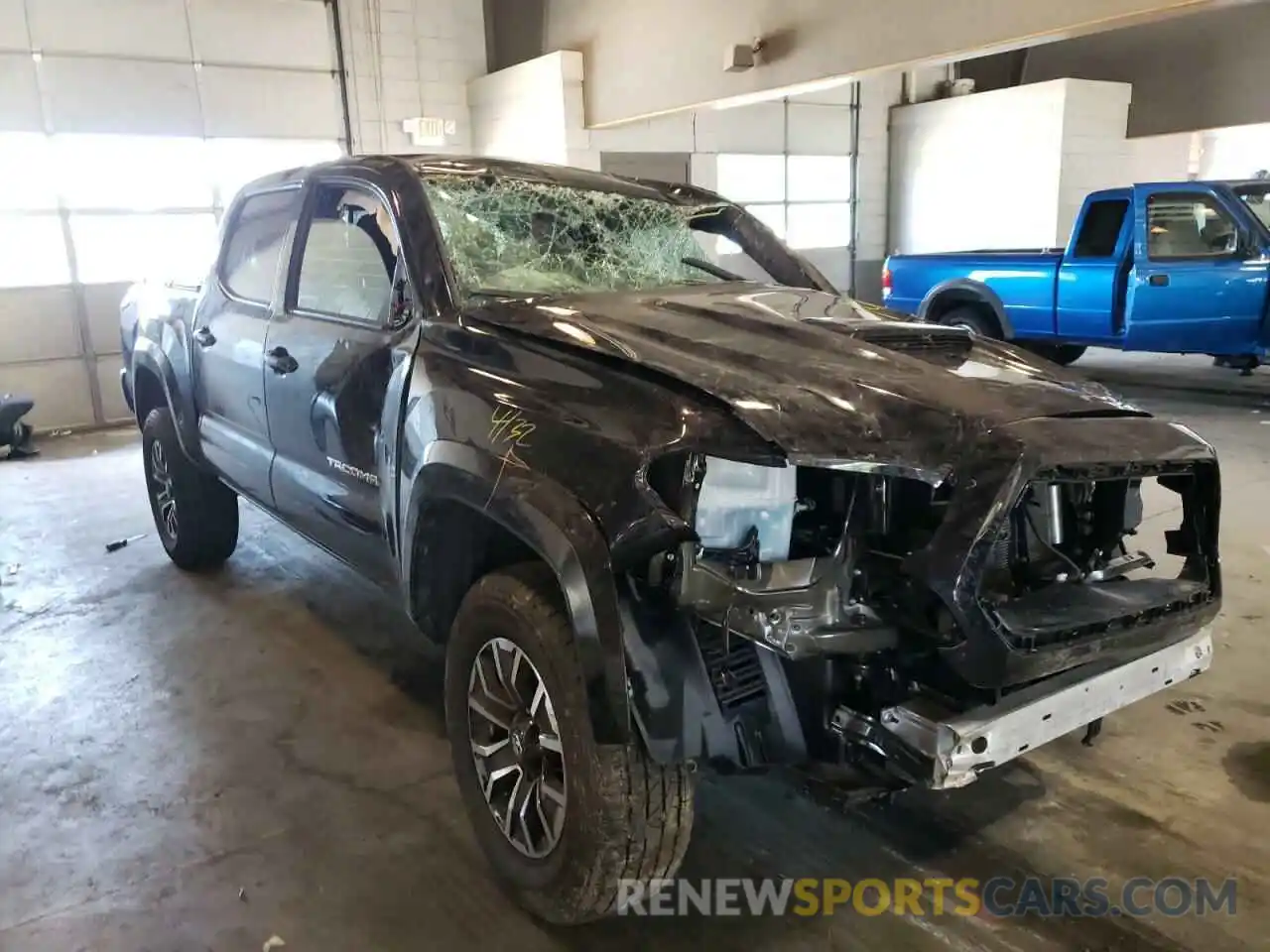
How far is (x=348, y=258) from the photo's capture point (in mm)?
3225

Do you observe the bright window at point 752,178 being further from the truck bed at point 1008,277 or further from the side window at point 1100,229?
the side window at point 1100,229

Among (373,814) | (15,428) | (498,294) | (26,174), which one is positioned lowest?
(373,814)

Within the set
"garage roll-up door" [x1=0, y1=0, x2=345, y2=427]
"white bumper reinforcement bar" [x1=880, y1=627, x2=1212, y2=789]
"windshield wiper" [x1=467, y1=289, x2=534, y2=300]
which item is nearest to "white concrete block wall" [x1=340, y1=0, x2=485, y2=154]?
"garage roll-up door" [x1=0, y1=0, x2=345, y2=427]

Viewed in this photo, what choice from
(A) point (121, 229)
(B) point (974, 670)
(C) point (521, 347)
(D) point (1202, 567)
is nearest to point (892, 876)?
(B) point (974, 670)

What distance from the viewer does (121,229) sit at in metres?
9.66

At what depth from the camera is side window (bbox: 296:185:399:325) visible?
3002 millimetres

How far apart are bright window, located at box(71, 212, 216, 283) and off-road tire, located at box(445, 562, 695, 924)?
8.40 m

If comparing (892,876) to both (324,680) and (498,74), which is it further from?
(498,74)

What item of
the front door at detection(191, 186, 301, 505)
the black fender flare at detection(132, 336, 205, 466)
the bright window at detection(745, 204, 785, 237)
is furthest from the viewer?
the bright window at detection(745, 204, 785, 237)

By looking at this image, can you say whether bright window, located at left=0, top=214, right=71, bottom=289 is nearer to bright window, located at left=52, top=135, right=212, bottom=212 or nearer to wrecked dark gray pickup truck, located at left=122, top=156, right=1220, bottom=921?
bright window, located at left=52, top=135, right=212, bottom=212

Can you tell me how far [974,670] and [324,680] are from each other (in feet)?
8.66

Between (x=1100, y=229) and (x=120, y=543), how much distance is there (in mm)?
8310

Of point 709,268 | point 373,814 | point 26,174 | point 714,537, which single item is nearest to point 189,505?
point 373,814

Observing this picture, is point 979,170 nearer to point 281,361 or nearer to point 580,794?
point 281,361
